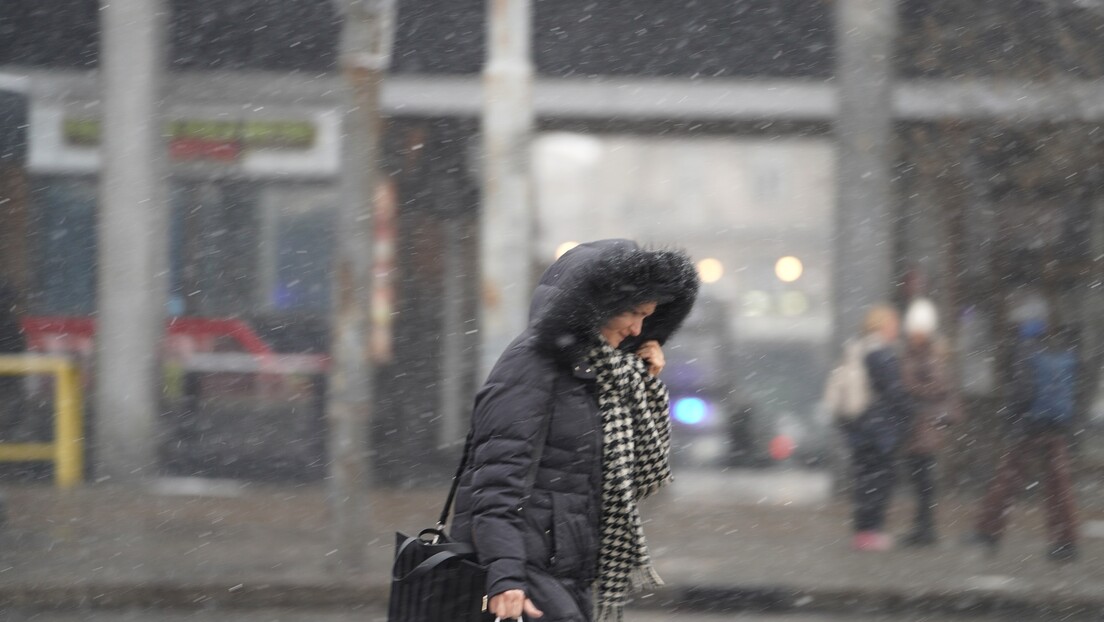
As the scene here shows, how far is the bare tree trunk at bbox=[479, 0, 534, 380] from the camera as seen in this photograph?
27.3 ft

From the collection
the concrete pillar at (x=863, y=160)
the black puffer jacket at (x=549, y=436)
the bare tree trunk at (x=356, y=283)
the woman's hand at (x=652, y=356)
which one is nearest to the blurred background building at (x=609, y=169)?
the concrete pillar at (x=863, y=160)

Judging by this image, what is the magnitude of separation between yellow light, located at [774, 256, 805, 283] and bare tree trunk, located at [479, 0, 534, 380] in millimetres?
3958

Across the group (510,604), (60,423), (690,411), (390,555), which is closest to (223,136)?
(60,423)

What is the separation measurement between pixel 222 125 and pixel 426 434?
3.11 m

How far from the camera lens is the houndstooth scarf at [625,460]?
3555mm

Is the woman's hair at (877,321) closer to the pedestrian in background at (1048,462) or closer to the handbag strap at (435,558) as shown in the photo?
the pedestrian in background at (1048,462)

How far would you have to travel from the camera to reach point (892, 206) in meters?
11.5

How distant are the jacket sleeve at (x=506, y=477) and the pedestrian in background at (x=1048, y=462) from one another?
243 inches

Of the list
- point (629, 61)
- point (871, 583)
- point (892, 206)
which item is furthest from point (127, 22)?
point (871, 583)

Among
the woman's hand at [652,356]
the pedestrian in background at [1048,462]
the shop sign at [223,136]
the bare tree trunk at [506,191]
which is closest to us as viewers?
the woman's hand at [652,356]

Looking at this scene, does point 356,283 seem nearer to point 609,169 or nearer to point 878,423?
point 878,423

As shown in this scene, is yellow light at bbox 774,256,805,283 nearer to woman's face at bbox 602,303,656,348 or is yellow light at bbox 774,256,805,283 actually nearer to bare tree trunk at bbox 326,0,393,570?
bare tree trunk at bbox 326,0,393,570

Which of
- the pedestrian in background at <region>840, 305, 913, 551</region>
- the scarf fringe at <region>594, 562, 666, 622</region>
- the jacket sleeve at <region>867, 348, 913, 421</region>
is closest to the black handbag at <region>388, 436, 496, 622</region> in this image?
the scarf fringe at <region>594, 562, 666, 622</region>

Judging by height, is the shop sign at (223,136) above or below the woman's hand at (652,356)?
above
